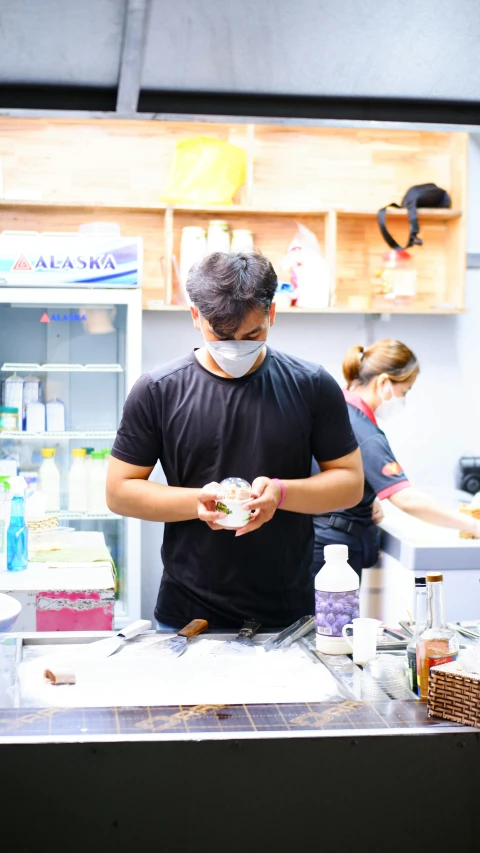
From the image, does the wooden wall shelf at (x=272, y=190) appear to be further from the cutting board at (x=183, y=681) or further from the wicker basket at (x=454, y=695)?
the wicker basket at (x=454, y=695)

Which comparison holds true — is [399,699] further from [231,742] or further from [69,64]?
[69,64]

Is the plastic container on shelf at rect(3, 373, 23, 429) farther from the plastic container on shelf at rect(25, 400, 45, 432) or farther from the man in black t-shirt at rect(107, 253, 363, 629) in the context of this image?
the man in black t-shirt at rect(107, 253, 363, 629)

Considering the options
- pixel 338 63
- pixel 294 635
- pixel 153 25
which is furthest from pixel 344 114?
pixel 294 635

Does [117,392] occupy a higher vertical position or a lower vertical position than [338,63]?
lower

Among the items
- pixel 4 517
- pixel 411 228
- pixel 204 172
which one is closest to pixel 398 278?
pixel 411 228

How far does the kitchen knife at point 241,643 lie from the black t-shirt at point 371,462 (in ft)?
4.60

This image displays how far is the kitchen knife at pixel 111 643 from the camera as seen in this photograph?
163cm

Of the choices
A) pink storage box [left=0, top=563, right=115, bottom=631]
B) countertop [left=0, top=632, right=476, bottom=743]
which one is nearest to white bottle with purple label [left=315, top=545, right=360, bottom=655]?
countertop [left=0, top=632, right=476, bottom=743]

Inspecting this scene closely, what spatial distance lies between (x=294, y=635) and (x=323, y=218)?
3180mm

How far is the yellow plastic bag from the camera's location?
14.1 ft

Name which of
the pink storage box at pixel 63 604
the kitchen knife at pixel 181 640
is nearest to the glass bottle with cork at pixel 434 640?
the kitchen knife at pixel 181 640

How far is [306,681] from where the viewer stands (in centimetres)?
155

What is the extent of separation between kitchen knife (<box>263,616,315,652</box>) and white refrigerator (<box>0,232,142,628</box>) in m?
2.27

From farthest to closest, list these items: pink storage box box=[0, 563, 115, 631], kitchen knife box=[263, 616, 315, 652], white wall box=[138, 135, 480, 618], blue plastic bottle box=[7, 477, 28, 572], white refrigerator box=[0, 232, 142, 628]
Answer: white wall box=[138, 135, 480, 618], white refrigerator box=[0, 232, 142, 628], blue plastic bottle box=[7, 477, 28, 572], pink storage box box=[0, 563, 115, 631], kitchen knife box=[263, 616, 315, 652]
